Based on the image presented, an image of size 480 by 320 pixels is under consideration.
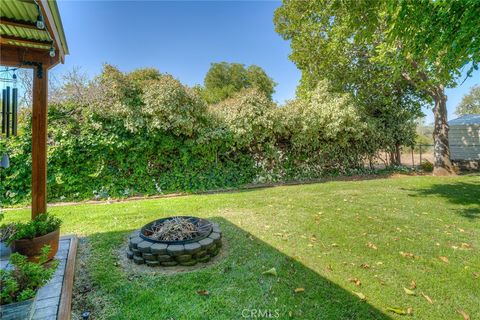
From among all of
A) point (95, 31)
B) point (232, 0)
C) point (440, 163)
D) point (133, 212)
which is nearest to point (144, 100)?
point (95, 31)

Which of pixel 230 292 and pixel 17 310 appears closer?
pixel 17 310

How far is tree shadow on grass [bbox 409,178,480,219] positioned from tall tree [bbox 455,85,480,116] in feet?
126

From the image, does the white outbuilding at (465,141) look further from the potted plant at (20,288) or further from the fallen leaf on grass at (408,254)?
the potted plant at (20,288)

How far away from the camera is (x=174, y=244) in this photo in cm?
299

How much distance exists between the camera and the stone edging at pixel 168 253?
290 centimetres

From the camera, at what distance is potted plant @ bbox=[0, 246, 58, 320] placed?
5.36 ft

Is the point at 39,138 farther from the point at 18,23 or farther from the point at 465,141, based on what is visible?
the point at 465,141

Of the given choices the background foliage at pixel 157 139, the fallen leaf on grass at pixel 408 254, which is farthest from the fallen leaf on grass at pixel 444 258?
the background foliage at pixel 157 139

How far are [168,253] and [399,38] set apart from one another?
567 centimetres

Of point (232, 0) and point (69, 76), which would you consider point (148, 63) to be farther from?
point (232, 0)

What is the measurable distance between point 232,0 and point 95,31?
431cm

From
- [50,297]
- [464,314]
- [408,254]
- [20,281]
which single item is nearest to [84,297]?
[50,297]

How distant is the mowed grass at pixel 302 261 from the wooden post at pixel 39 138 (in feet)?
3.12

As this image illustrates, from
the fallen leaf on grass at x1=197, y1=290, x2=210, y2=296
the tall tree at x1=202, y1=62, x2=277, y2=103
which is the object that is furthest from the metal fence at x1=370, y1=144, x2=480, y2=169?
the tall tree at x1=202, y1=62, x2=277, y2=103
